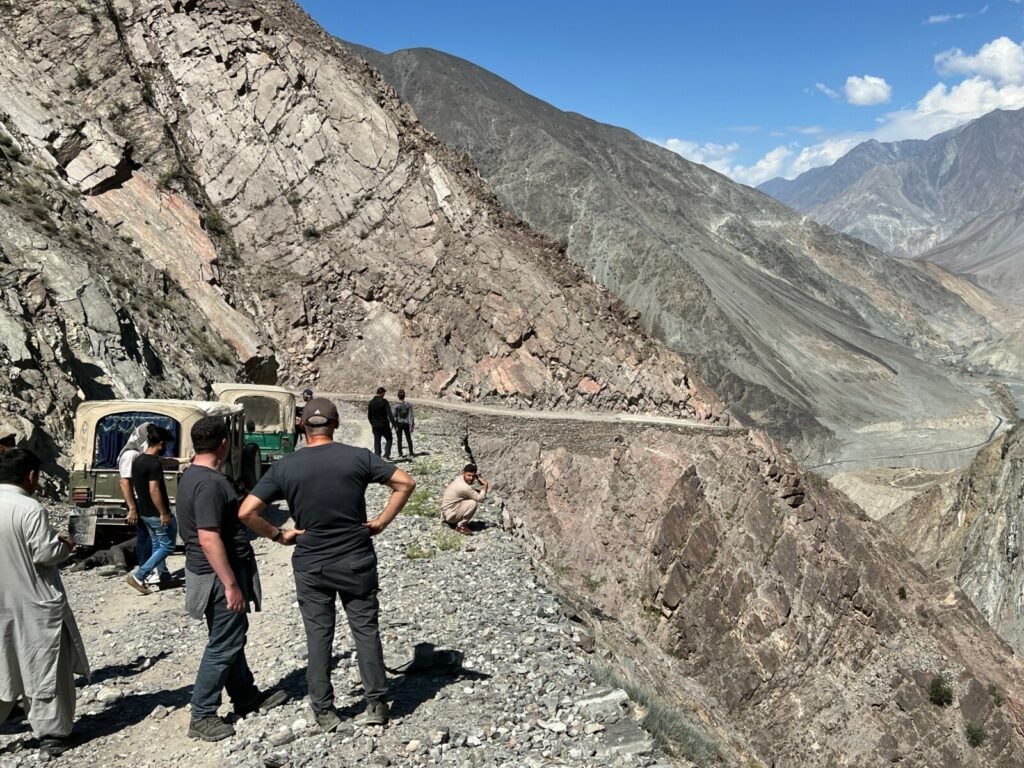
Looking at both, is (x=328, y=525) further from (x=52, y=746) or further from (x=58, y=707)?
(x=52, y=746)

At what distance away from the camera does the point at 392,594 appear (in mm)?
8594

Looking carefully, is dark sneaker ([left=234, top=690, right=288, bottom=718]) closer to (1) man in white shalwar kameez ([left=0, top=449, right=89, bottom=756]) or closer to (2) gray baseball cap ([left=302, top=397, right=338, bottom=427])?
(1) man in white shalwar kameez ([left=0, top=449, right=89, bottom=756])

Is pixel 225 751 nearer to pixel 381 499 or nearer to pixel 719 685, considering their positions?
pixel 381 499

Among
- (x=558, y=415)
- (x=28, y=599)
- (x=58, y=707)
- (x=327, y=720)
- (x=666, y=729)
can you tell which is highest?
(x=28, y=599)

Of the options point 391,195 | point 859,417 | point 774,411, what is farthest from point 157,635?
point 859,417

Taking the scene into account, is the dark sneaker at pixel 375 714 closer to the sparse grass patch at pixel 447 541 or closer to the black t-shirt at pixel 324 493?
the black t-shirt at pixel 324 493

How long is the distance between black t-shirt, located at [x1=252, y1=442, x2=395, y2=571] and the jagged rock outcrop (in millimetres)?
20318

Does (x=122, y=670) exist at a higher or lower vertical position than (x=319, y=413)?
lower

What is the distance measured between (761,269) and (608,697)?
312ft

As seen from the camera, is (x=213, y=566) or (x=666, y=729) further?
(x=666, y=729)

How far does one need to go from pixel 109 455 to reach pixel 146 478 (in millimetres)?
1885

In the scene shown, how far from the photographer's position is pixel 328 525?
4.91 m

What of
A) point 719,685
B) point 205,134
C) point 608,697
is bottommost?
point 719,685

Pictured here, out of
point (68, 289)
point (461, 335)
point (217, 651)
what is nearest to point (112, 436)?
point (217, 651)
